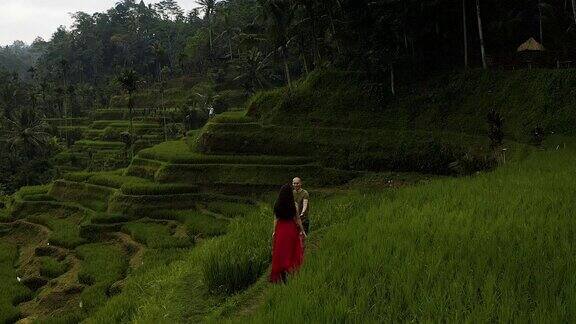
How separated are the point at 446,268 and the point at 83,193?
28309mm

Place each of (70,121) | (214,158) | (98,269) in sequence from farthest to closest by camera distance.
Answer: (70,121), (214,158), (98,269)

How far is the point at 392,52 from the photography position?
27.1 meters

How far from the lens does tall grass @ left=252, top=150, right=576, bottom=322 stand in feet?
13.2

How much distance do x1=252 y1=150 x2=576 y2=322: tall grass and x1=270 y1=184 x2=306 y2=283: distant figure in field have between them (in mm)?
343

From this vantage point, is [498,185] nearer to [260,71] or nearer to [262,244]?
[262,244]

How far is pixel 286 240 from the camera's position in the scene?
6.35m

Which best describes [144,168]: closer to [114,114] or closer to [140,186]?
[140,186]

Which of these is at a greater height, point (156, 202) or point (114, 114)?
point (114, 114)

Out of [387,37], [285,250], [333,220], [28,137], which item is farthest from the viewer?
[28,137]

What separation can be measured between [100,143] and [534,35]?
145ft

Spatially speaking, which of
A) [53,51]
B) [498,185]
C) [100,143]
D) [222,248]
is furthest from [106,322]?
[53,51]

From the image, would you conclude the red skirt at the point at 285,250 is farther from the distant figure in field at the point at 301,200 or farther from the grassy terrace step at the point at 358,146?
the grassy terrace step at the point at 358,146

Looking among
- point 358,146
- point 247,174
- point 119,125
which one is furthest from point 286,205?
point 119,125

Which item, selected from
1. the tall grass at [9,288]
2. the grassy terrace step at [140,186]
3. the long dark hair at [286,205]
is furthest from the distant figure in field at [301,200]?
the grassy terrace step at [140,186]
